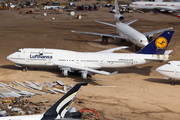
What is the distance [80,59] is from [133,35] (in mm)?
21829

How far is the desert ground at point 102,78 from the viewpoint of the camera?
3575cm

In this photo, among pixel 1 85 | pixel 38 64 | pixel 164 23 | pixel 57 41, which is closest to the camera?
pixel 1 85

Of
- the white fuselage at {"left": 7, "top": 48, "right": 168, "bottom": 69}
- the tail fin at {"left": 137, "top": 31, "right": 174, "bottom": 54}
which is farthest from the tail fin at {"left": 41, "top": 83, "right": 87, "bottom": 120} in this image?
the tail fin at {"left": 137, "top": 31, "right": 174, "bottom": 54}

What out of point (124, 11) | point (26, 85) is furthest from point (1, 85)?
point (124, 11)

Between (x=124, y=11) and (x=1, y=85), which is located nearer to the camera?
(x=1, y=85)

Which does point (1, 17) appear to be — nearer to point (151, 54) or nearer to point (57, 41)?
point (57, 41)

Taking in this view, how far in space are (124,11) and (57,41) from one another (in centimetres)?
6393

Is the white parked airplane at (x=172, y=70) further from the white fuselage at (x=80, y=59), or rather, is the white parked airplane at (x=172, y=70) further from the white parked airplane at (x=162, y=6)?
the white parked airplane at (x=162, y=6)

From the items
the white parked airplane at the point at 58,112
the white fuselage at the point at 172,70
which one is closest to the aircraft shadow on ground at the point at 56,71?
the white fuselage at the point at 172,70

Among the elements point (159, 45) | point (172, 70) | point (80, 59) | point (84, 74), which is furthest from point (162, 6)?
point (84, 74)

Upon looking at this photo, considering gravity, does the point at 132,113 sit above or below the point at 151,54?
below

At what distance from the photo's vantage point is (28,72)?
50.2 m

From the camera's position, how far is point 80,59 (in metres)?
48.7

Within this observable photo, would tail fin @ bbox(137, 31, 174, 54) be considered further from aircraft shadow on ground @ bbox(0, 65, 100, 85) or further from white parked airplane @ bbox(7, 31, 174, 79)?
aircraft shadow on ground @ bbox(0, 65, 100, 85)
